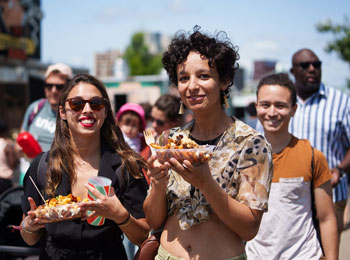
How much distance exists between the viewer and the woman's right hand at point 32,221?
108 inches

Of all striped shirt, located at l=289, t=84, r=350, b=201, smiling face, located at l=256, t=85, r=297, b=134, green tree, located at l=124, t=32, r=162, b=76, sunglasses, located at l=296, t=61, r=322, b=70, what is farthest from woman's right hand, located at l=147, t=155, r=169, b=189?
green tree, located at l=124, t=32, r=162, b=76

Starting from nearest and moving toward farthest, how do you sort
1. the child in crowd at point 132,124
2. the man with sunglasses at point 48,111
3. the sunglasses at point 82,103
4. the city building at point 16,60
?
the sunglasses at point 82,103 → the man with sunglasses at point 48,111 → the child in crowd at point 132,124 → the city building at point 16,60

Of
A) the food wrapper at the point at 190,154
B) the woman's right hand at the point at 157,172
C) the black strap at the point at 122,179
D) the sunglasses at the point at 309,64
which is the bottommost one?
the black strap at the point at 122,179

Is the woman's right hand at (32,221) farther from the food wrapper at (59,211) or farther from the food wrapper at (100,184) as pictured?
the food wrapper at (100,184)

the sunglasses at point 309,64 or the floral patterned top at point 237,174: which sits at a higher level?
the sunglasses at point 309,64

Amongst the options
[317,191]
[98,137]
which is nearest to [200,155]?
[98,137]


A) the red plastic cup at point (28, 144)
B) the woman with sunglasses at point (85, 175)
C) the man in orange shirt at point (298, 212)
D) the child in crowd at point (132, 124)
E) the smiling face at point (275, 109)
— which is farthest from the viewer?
the child in crowd at point (132, 124)

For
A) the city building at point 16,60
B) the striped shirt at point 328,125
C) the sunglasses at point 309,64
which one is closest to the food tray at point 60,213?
the striped shirt at point 328,125

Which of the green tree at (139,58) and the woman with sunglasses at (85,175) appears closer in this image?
the woman with sunglasses at (85,175)

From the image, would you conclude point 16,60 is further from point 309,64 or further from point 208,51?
point 208,51

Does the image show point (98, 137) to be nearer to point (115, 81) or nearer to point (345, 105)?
point (345, 105)

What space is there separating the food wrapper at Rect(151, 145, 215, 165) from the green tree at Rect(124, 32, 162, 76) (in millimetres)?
61915

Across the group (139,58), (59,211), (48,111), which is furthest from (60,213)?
(139,58)

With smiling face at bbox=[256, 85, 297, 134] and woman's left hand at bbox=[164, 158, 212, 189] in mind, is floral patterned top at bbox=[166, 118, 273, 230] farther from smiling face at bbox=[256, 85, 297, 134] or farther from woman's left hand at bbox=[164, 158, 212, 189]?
smiling face at bbox=[256, 85, 297, 134]
